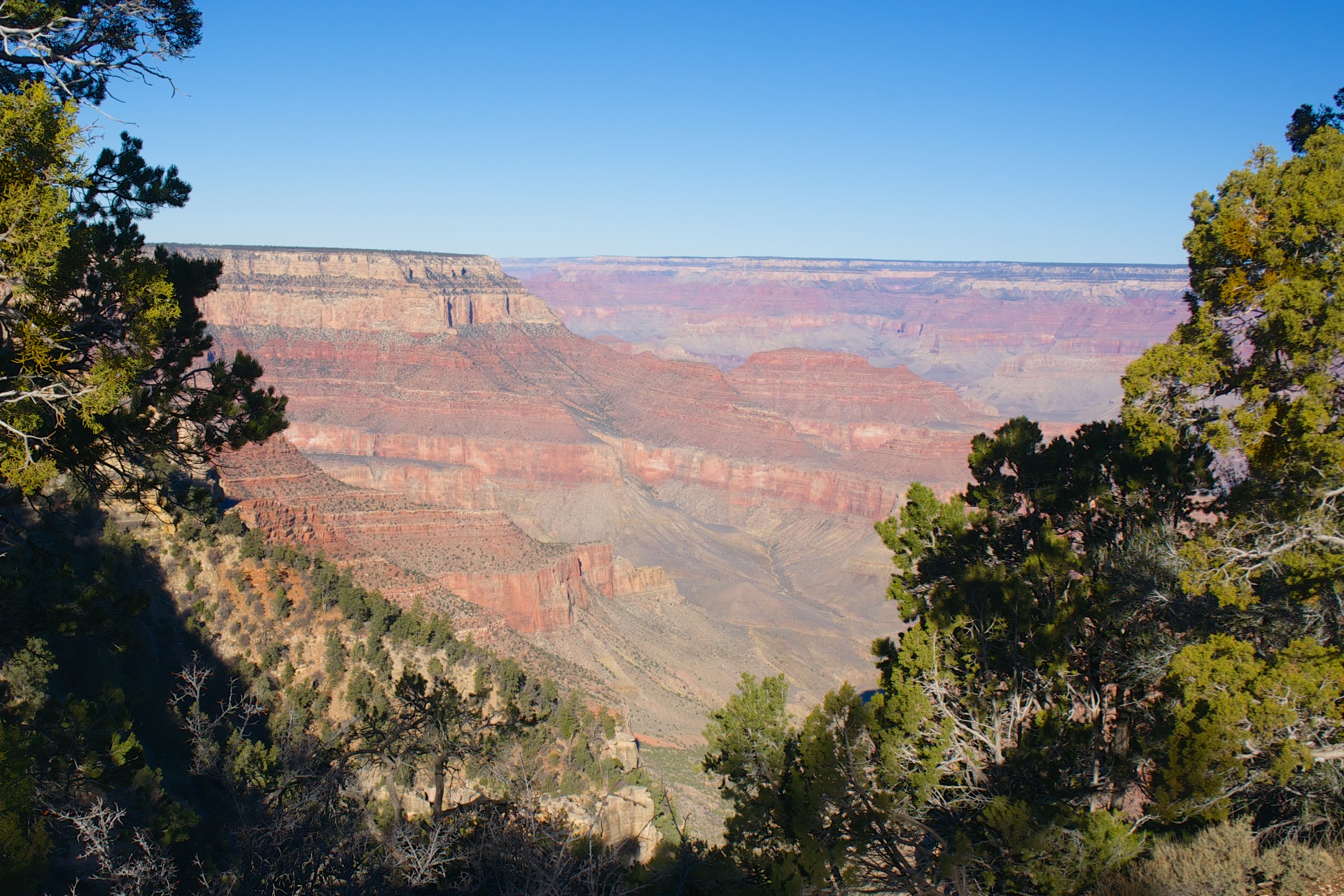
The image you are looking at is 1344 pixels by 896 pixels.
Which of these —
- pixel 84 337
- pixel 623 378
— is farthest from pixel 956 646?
pixel 623 378

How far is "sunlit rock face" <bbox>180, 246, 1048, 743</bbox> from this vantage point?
4762 centimetres

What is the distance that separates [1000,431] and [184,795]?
62.9 ft

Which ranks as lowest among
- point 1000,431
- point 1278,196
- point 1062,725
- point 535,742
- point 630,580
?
point 630,580

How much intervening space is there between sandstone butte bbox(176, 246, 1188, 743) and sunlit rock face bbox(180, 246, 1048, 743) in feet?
0.81

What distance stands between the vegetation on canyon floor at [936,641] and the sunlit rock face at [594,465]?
87.5 ft

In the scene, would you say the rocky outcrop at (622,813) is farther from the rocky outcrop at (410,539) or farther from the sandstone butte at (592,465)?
the sandstone butte at (592,465)

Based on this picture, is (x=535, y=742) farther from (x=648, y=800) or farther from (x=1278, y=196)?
(x=1278, y=196)

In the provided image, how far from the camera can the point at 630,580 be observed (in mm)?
62969


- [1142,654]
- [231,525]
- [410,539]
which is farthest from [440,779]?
[410,539]

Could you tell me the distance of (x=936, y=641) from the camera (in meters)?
14.9

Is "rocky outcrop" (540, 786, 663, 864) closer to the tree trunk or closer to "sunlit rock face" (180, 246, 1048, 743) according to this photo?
the tree trunk

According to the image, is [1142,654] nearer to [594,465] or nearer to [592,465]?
[594,465]

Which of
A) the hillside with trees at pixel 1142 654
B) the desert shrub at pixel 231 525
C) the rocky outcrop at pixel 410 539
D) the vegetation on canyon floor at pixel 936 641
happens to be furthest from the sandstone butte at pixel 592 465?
the hillside with trees at pixel 1142 654

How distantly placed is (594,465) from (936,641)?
84.7 m
